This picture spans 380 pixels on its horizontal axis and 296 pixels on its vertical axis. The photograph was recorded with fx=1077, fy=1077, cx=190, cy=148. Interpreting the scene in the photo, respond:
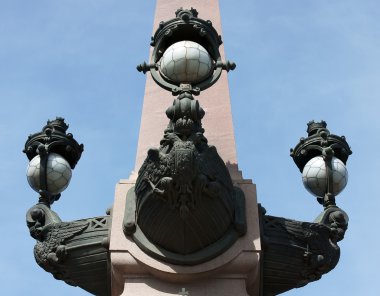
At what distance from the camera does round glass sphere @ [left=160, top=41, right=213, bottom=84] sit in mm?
9922

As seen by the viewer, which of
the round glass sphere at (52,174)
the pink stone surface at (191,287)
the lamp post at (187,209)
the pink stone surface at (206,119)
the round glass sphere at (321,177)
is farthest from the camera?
the pink stone surface at (206,119)

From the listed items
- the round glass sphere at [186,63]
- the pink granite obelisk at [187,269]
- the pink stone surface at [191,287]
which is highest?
the round glass sphere at [186,63]

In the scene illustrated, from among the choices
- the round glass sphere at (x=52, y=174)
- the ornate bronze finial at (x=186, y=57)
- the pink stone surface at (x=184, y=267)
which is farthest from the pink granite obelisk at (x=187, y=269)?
the ornate bronze finial at (x=186, y=57)

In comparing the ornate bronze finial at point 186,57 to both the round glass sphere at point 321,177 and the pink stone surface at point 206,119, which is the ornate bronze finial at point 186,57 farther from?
the round glass sphere at point 321,177

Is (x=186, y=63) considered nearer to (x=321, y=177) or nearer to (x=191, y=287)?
(x=321, y=177)

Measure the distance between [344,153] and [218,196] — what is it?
192cm

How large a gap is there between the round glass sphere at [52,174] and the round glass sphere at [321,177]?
7.80ft

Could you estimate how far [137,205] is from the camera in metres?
9.87

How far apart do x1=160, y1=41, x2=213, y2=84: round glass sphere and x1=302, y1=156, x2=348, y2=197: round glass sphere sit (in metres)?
1.52

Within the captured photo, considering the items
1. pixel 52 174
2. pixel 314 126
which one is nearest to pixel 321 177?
pixel 314 126

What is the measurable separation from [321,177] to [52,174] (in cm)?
264

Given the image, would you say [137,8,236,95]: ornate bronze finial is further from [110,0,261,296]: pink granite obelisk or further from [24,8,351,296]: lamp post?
[110,0,261,296]: pink granite obelisk

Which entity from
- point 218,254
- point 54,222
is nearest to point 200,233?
point 218,254

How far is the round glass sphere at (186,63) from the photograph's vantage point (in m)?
9.92
